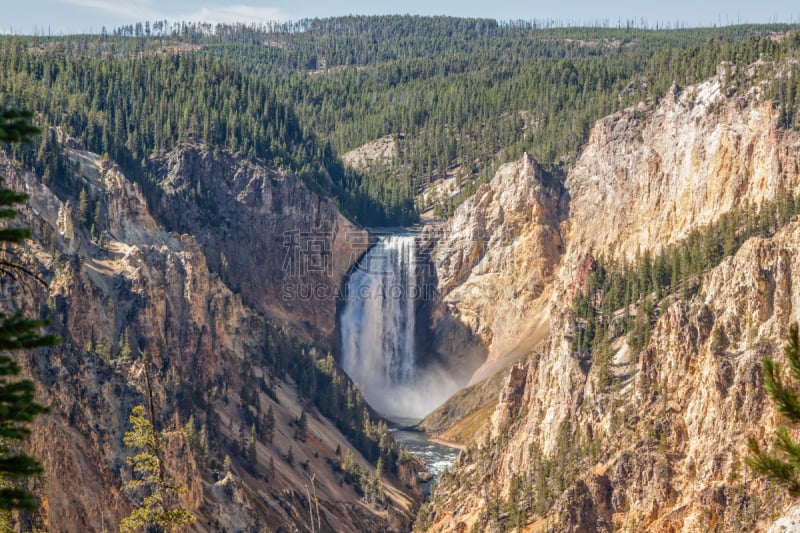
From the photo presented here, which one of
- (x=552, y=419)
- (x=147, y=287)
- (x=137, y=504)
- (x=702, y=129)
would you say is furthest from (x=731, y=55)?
(x=137, y=504)

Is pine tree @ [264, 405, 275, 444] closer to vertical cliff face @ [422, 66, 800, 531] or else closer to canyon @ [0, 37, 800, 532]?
canyon @ [0, 37, 800, 532]

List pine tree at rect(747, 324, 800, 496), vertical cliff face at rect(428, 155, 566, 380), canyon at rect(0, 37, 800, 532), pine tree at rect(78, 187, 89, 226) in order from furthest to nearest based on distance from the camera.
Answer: vertical cliff face at rect(428, 155, 566, 380) → pine tree at rect(78, 187, 89, 226) → canyon at rect(0, 37, 800, 532) → pine tree at rect(747, 324, 800, 496)

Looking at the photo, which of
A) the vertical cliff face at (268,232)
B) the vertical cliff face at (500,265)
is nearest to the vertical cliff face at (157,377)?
the vertical cliff face at (268,232)

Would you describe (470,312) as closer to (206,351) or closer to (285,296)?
(285,296)

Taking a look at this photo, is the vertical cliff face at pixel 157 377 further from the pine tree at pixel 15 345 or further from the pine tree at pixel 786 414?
the pine tree at pixel 786 414

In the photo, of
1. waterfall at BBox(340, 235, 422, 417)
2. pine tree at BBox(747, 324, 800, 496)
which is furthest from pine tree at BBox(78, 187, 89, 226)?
pine tree at BBox(747, 324, 800, 496)

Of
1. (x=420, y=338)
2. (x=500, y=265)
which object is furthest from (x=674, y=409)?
(x=420, y=338)
